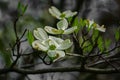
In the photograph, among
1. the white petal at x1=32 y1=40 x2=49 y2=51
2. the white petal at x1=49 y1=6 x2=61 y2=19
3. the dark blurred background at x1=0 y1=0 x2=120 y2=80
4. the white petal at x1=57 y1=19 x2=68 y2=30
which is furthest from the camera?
the dark blurred background at x1=0 y1=0 x2=120 y2=80

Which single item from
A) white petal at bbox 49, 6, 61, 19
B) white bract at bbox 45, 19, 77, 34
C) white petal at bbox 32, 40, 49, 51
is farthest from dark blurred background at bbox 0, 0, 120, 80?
white petal at bbox 32, 40, 49, 51

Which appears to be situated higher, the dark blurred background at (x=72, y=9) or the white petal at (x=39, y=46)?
the white petal at (x=39, y=46)

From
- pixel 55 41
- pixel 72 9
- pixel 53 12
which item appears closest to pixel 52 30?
pixel 55 41

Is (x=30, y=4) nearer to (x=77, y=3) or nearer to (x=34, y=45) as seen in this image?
(x=77, y=3)

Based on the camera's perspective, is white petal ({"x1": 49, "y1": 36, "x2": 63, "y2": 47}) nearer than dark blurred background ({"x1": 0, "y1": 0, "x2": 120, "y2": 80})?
Yes

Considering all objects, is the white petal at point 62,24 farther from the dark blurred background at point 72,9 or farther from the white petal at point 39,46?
the dark blurred background at point 72,9

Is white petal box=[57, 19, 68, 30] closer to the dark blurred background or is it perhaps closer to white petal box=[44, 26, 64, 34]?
white petal box=[44, 26, 64, 34]

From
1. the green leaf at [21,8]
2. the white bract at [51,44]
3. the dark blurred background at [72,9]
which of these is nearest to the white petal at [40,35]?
the white bract at [51,44]

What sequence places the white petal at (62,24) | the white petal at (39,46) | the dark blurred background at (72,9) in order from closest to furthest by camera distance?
the white petal at (39,46)
the white petal at (62,24)
the dark blurred background at (72,9)
